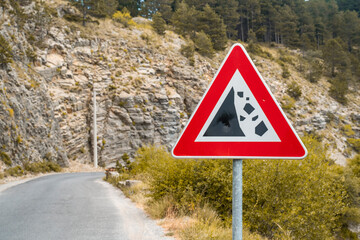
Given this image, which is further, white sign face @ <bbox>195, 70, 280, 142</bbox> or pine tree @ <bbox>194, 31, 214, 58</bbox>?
pine tree @ <bbox>194, 31, 214, 58</bbox>

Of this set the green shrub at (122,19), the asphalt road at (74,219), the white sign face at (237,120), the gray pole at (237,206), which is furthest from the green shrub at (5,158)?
the green shrub at (122,19)

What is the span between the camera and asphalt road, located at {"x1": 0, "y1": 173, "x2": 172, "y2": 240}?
16.9ft

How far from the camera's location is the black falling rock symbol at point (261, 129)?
175cm

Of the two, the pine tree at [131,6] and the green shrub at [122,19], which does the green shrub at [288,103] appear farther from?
the pine tree at [131,6]

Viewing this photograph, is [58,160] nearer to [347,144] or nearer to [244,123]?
[244,123]

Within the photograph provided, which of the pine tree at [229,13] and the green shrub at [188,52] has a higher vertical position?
the pine tree at [229,13]

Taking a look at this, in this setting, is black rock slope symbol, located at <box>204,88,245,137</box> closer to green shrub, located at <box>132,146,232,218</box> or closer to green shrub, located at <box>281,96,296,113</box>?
green shrub, located at <box>132,146,232,218</box>

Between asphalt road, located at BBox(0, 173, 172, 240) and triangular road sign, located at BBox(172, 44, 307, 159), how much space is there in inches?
138

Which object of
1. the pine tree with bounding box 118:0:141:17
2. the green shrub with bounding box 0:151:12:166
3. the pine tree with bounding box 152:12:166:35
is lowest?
the green shrub with bounding box 0:151:12:166

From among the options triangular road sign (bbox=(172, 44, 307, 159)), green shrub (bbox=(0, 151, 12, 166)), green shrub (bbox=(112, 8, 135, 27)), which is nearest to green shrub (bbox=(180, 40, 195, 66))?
green shrub (bbox=(112, 8, 135, 27))

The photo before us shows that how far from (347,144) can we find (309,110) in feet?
23.4

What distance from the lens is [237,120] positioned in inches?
69.7

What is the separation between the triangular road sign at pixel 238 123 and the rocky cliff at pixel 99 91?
20771mm

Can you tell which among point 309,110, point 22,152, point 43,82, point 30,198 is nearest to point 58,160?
point 22,152
